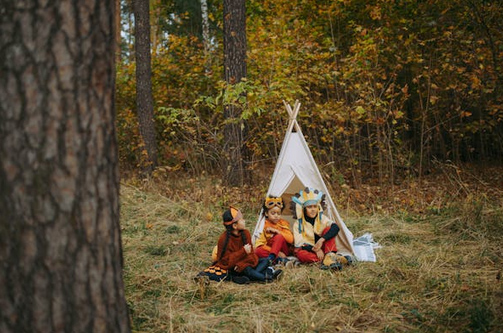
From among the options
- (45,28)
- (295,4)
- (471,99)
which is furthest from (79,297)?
(295,4)

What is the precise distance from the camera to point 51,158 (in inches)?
73.4

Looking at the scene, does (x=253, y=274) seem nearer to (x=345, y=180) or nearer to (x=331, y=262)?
(x=331, y=262)

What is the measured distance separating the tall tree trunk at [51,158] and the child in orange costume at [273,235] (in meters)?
2.84

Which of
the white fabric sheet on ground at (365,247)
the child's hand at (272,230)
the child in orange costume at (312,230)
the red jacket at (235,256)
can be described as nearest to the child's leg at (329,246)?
the child in orange costume at (312,230)

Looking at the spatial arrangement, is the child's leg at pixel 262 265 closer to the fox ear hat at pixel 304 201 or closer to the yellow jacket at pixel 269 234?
the yellow jacket at pixel 269 234

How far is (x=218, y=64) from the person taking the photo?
34.7 ft

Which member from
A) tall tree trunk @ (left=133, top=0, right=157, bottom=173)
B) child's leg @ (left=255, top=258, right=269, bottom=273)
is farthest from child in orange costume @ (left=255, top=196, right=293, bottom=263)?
tall tree trunk @ (left=133, top=0, right=157, bottom=173)

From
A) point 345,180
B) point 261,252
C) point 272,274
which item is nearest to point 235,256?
point 272,274

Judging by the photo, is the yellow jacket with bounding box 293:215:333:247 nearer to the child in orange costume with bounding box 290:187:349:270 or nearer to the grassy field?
the child in orange costume with bounding box 290:187:349:270

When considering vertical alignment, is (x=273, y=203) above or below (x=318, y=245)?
above

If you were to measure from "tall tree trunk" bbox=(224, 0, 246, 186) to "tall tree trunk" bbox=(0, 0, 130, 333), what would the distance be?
200 inches

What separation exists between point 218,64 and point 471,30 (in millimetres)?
4887

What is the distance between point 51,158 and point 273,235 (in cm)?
319

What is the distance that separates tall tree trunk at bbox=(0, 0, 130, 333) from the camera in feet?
6.01
